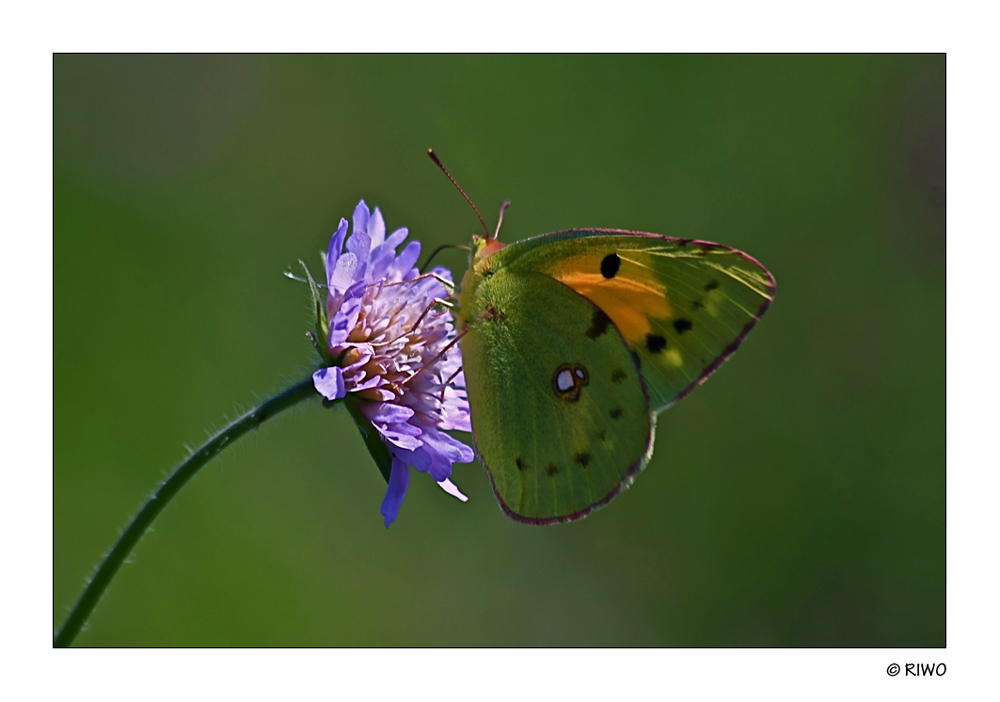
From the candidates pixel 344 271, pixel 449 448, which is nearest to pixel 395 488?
pixel 449 448

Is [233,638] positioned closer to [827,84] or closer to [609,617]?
[609,617]

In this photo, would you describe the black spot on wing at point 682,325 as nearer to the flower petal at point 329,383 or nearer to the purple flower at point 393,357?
the purple flower at point 393,357

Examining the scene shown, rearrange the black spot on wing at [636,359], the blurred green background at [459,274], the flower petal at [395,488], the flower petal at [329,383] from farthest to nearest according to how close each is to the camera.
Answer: the blurred green background at [459,274] < the black spot on wing at [636,359] < the flower petal at [395,488] < the flower petal at [329,383]

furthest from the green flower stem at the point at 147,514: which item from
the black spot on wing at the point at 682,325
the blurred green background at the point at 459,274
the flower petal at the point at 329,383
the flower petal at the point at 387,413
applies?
the blurred green background at the point at 459,274

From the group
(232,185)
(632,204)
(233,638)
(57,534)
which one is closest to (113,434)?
(57,534)

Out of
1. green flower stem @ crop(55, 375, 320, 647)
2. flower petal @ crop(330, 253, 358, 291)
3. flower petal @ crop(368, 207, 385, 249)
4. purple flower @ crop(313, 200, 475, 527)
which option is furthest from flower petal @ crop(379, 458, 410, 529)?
flower petal @ crop(368, 207, 385, 249)

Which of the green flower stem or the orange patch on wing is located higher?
the orange patch on wing

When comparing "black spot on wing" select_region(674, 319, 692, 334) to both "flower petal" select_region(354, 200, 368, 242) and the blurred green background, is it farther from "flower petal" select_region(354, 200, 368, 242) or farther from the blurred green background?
the blurred green background
